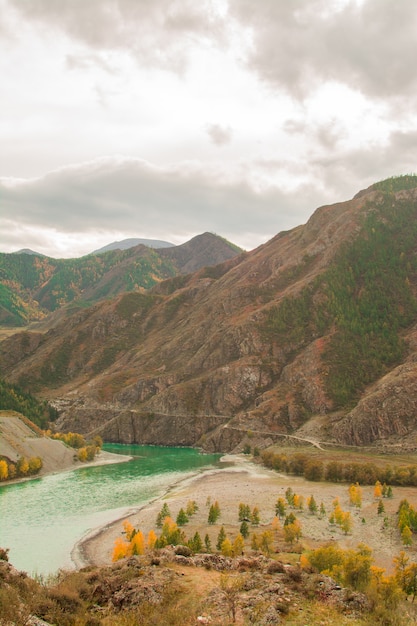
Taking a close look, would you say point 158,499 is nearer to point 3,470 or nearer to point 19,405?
point 3,470

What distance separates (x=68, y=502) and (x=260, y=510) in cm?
3805

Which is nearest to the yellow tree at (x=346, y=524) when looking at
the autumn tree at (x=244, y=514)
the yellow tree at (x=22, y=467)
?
the autumn tree at (x=244, y=514)

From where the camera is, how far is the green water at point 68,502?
6225cm

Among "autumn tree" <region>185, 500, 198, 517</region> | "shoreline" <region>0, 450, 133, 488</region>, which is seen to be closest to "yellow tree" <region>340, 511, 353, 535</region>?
"autumn tree" <region>185, 500, 198, 517</region>

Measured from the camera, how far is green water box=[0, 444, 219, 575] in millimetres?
62250

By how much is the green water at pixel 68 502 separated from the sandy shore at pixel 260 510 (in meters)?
3.57

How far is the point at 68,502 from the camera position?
90.6 m

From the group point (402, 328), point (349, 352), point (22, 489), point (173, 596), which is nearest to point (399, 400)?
point (349, 352)

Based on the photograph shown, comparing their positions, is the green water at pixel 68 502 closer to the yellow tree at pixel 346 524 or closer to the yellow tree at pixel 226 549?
the yellow tree at pixel 226 549

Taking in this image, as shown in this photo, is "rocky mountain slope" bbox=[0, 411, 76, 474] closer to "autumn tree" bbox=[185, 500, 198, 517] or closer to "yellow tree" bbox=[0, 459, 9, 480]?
"yellow tree" bbox=[0, 459, 9, 480]

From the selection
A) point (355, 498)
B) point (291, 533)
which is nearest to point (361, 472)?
→ point (355, 498)

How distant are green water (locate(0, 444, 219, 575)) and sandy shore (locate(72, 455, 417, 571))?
357cm

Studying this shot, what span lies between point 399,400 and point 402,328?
5863cm

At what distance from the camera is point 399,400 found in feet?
477
